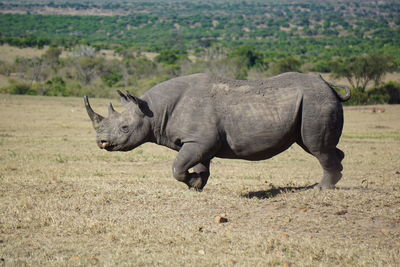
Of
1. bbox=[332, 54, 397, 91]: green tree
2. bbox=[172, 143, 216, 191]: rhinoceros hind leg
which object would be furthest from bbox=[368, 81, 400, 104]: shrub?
bbox=[172, 143, 216, 191]: rhinoceros hind leg

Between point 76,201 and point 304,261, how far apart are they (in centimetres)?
387

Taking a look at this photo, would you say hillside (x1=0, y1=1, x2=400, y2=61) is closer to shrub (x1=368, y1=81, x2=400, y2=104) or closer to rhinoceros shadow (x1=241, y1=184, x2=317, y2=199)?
shrub (x1=368, y1=81, x2=400, y2=104)

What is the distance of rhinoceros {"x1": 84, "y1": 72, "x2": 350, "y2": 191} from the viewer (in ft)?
31.9

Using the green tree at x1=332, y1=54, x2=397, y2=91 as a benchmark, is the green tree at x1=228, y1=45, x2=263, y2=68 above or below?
below

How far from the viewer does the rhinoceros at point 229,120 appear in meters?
9.73

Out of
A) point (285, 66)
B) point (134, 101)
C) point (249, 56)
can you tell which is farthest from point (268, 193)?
point (249, 56)

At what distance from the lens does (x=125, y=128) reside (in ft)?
33.0

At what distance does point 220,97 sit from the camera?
9906 millimetres

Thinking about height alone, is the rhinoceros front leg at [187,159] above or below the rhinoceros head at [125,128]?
below

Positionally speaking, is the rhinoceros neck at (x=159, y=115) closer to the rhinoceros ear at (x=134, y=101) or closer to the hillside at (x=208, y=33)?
the rhinoceros ear at (x=134, y=101)

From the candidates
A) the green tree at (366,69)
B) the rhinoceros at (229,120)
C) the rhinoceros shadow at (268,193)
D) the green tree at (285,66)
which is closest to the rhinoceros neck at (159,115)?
the rhinoceros at (229,120)

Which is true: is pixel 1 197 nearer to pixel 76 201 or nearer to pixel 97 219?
pixel 76 201

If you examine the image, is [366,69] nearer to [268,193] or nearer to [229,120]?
[268,193]

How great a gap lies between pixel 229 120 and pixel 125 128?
61.4 inches
